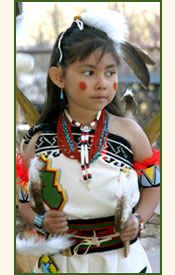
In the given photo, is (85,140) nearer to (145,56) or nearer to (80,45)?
(80,45)

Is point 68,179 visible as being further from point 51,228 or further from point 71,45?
point 71,45

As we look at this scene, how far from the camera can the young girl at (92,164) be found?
4.59 feet

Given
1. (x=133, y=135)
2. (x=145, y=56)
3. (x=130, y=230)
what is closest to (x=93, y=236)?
(x=130, y=230)

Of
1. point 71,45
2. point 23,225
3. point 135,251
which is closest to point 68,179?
point 135,251

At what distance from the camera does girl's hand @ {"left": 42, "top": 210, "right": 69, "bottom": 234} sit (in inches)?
55.3

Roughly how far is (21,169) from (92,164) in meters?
0.37

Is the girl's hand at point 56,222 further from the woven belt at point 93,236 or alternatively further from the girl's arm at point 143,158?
the girl's arm at point 143,158

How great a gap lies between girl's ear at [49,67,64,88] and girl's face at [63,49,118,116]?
6 centimetres

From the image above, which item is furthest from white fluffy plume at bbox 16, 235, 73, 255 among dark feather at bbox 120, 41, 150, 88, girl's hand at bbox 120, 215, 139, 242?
dark feather at bbox 120, 41, 150, 88

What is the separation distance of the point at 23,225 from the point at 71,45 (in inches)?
61.1

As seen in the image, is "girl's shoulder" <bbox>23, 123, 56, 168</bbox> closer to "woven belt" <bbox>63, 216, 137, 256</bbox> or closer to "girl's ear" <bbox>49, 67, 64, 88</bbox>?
"girl's ear" <bbox>49, 67, 64, 88</bbox>

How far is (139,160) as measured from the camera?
60.8 inches

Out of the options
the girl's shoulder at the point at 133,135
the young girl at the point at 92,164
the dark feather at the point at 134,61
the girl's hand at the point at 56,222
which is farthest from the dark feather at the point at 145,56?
the girl's hand at the point at 56,222
